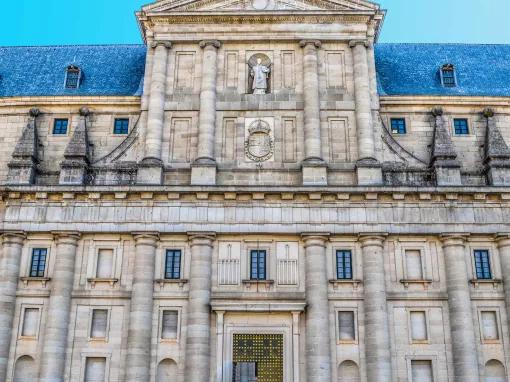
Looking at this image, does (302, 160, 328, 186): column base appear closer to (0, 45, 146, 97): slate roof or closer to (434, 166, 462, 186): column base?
(434, 166, 462, 186): column base

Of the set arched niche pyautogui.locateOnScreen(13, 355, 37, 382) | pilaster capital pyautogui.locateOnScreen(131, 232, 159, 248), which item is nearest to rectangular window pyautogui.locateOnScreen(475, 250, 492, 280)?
pilaster capital pyautogui.locateOnScreen(131, 232, 159, 248)

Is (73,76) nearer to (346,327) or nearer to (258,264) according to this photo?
(258,264)

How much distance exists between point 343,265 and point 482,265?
6574 mm

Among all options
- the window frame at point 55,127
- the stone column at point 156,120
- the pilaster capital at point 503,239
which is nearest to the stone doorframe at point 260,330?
the stone column at point 156,120

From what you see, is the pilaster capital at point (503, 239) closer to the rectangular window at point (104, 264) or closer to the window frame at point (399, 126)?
the window frame at point (399, 126)

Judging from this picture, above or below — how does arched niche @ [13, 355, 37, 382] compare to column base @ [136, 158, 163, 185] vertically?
below

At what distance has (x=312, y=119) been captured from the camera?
31.1 meters

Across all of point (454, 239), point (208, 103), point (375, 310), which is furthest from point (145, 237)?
point (454, 239)

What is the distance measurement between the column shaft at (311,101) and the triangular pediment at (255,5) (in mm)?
2338

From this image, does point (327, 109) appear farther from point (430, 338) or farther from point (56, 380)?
point (56, 380)

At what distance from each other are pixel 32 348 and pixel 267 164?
45.9 feet

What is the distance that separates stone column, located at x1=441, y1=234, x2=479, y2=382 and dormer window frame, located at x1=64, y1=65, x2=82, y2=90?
2173cm

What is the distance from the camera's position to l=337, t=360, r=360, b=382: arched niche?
27.3m

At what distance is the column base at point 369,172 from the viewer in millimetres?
29859
